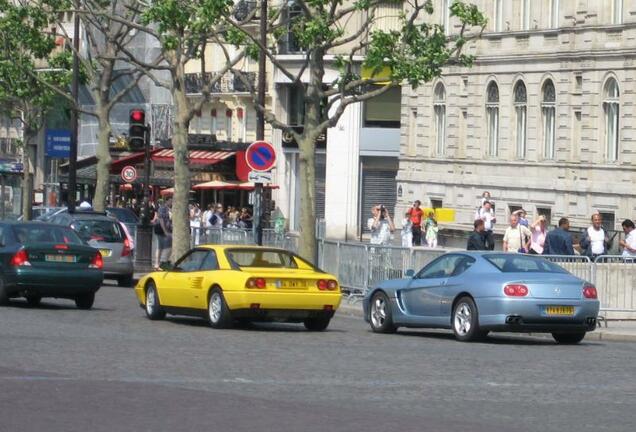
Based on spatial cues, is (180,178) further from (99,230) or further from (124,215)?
(124,215)

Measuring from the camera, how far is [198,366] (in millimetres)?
18672

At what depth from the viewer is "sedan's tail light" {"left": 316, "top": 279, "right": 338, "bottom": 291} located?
25.7 meters

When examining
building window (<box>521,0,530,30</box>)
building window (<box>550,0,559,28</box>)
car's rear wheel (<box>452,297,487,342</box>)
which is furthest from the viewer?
building window (<box>521,0,530,30</box>)

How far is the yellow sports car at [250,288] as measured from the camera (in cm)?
2520

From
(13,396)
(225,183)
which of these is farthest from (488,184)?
(13,396)

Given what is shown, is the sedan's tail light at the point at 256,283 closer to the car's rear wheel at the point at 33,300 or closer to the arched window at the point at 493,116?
the car's rear wheel at the point at 33,300

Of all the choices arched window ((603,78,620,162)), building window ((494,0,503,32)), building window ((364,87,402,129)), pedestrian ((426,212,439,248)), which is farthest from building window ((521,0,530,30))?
building window ((364,87,402,129))

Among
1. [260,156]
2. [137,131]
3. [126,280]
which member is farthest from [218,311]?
[137,131]

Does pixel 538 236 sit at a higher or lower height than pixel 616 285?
higher

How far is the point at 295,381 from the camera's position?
17.3 meters

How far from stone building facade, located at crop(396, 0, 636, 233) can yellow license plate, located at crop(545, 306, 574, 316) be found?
2641 cm

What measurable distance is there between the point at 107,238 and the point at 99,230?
0.95 feet

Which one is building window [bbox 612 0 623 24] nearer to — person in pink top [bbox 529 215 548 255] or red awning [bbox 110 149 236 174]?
person in pink top [bbox 529 215 548 255]

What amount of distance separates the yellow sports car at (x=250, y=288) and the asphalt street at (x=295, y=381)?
318 mm
